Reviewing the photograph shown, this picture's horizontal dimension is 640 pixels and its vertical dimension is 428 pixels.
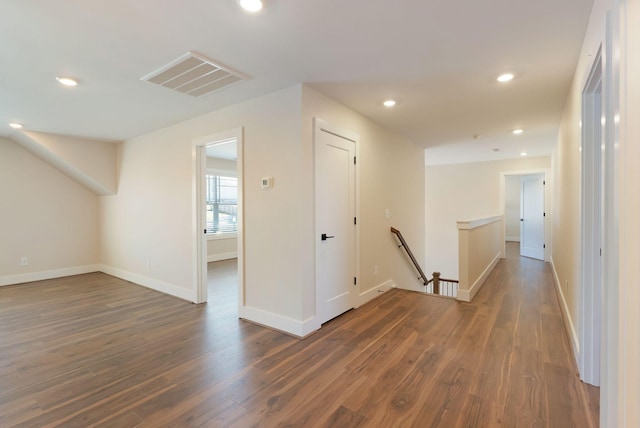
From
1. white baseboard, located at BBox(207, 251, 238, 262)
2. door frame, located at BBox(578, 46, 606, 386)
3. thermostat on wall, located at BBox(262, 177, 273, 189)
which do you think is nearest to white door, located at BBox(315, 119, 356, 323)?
thermostat on wall, located at BBox(262, 177, 273, 189)

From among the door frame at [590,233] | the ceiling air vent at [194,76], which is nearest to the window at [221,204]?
the ceiling air vent at [194,76]

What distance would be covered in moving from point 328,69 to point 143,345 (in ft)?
10.0

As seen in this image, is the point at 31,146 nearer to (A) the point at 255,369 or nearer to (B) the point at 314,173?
(B) the point at 314,173

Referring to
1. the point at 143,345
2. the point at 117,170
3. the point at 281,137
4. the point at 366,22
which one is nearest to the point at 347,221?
the point at 281,137

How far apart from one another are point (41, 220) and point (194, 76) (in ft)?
16.2

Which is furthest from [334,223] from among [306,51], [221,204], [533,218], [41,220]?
[533,218]

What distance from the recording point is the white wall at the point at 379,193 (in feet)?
10.6

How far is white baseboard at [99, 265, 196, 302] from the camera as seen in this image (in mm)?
4105

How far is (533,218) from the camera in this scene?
7.54 m

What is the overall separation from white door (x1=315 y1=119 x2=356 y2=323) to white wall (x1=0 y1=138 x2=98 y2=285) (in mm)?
5356

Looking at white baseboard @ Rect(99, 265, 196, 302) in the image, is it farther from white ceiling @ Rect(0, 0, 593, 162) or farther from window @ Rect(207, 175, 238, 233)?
white ceiling @ Rect(0, 0, 593, 162)

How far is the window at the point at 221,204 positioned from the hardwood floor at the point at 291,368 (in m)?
3.77

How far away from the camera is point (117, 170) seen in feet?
17.9

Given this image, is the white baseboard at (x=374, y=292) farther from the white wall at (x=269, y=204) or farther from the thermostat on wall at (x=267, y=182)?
the thermostat on wall at (x=267, y=182)
